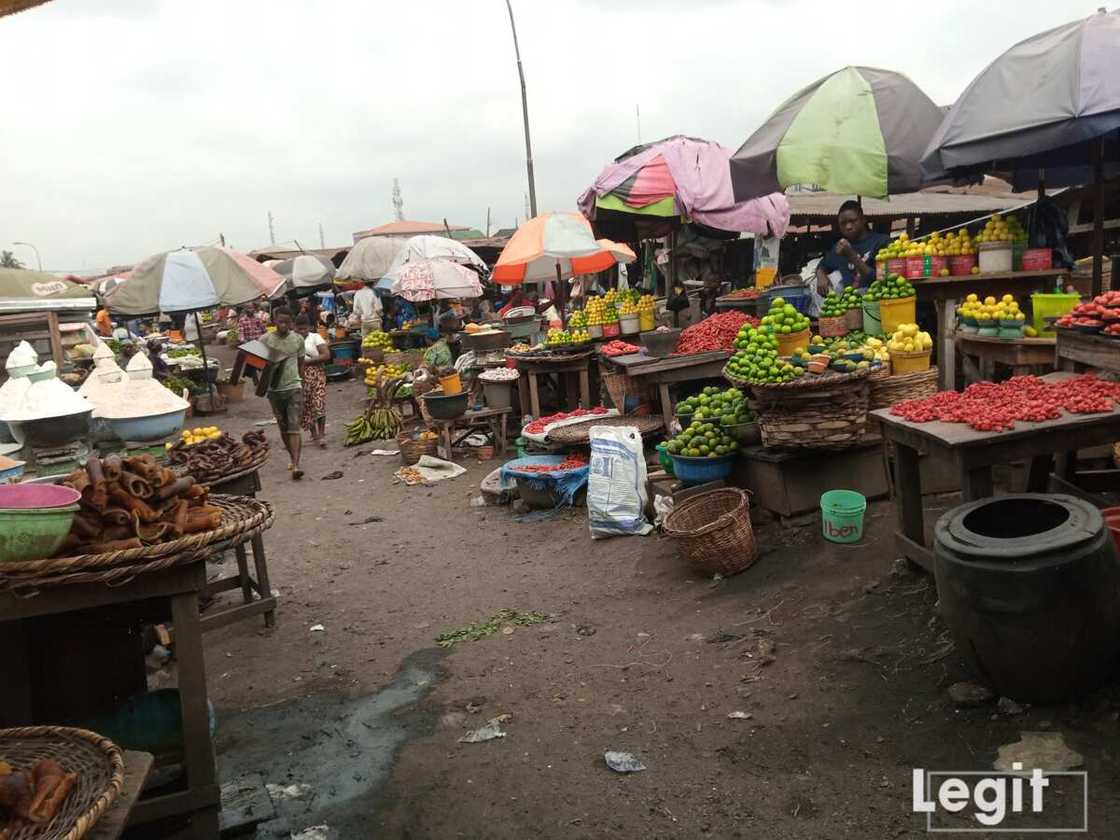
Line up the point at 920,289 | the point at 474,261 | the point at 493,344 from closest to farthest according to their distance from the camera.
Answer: the point at 920,289 → the point at 493,344 → the point at 474,261

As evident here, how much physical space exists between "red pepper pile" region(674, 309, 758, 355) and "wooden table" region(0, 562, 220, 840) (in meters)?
5.80

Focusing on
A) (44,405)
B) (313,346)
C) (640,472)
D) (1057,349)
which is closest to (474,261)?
(313,346)

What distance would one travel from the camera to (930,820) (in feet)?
9.49

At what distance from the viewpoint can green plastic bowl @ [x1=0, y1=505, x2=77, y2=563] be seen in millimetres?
2514

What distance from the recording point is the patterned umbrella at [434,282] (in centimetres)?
1545

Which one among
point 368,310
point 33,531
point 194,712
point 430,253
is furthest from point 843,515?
point 368,310

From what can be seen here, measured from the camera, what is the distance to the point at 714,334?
26.2ft

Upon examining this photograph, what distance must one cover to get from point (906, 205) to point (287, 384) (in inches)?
453

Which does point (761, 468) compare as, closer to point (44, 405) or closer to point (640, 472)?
point (640, 472)

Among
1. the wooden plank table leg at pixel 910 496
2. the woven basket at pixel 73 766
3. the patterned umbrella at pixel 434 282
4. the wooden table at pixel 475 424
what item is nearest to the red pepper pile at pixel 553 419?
the wooden table at pixel 475 424

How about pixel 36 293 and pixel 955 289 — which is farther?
pixel 36 293

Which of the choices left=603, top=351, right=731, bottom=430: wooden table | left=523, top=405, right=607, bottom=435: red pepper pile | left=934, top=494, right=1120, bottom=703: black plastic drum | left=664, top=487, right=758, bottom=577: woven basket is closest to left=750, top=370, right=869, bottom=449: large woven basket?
left=664, top=487, right=758, bottom=577: woven basket

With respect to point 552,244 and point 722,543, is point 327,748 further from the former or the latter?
point 552,244

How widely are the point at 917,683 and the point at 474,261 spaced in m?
15.1
